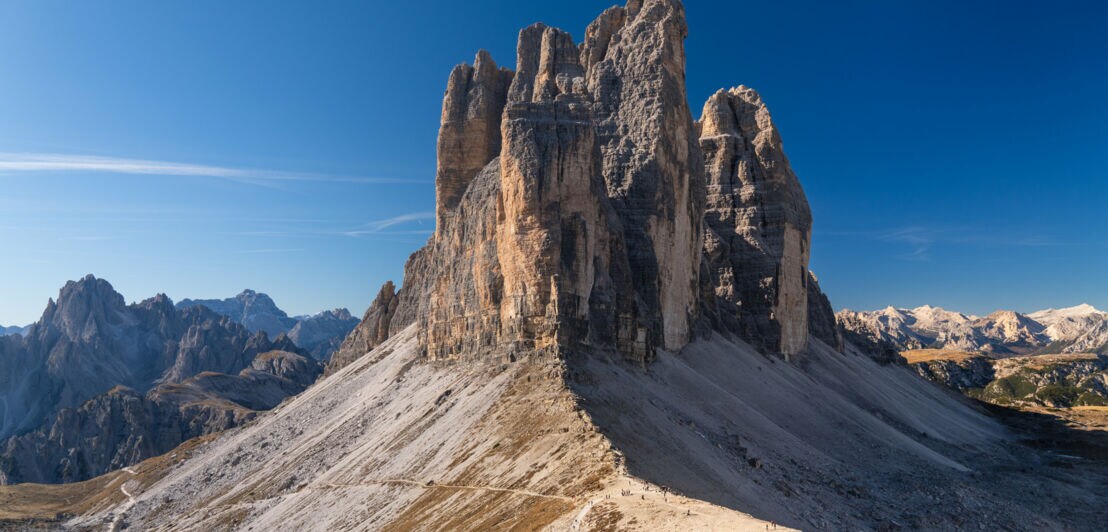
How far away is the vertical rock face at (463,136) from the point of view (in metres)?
89.0

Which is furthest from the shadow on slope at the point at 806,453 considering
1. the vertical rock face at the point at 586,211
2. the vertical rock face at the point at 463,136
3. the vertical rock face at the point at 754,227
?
the vertical rock face at the point at 463,136

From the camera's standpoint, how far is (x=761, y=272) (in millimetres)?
87562

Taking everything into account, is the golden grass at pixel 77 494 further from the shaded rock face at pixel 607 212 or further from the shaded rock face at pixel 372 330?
the shaded rock face at pixel 607 212

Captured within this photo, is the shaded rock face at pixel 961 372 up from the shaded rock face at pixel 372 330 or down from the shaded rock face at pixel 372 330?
down

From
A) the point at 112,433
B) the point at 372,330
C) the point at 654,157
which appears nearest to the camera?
the point at 654,157

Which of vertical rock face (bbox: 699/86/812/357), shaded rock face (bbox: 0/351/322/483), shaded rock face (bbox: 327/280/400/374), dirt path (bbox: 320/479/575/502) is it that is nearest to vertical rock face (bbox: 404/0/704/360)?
dirt path (bbox: 320/479/575/502)

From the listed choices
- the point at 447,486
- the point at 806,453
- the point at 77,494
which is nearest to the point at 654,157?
the point at 806,453

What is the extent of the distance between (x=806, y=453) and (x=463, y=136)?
5588 centimetres

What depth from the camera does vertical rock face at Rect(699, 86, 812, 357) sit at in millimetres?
85688

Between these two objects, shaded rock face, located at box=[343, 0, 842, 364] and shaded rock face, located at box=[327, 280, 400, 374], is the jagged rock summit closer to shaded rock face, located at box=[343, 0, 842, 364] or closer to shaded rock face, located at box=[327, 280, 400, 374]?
shaded rock face, located at box=[343, 0, 842, 364]

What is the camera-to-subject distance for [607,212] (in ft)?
185

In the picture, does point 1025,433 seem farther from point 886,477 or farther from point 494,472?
point 494,472

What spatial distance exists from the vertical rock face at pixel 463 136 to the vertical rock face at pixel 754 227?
92.5ft

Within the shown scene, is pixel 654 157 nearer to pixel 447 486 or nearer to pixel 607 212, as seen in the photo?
pixel 607 212
